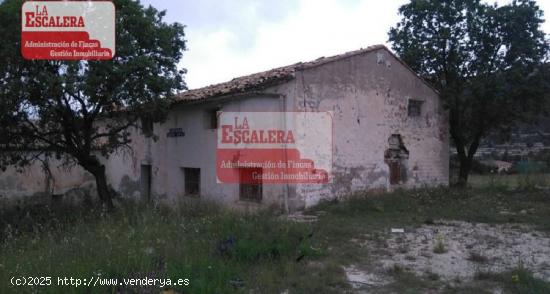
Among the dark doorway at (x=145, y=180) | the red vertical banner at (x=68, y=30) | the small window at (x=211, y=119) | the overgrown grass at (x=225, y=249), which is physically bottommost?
the overgrown grass at (x=225, y=249)

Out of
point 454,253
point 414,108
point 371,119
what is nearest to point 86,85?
point 371,119

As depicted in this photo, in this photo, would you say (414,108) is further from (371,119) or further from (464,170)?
(464,170)

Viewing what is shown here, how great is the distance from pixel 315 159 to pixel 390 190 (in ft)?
10.5

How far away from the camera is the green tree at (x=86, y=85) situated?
9969 millimetres

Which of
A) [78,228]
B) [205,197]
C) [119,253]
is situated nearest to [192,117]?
[205,197]

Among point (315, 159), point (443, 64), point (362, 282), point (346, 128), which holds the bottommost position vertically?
point (362, 282)

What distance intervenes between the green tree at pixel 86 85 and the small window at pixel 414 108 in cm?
703

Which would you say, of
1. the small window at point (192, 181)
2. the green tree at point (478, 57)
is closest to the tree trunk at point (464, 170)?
the green tree at point (478, 57)

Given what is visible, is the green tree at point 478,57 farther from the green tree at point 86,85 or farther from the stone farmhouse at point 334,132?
the green tree at point 86,85

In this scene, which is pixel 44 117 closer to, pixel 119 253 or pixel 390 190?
pixel 119 253

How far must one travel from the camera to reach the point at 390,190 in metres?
13.4

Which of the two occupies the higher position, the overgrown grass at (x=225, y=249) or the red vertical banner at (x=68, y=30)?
the red vertical banner at (x=68, y=30)

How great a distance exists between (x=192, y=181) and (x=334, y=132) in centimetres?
477

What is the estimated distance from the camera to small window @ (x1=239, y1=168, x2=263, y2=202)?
11.7 m
